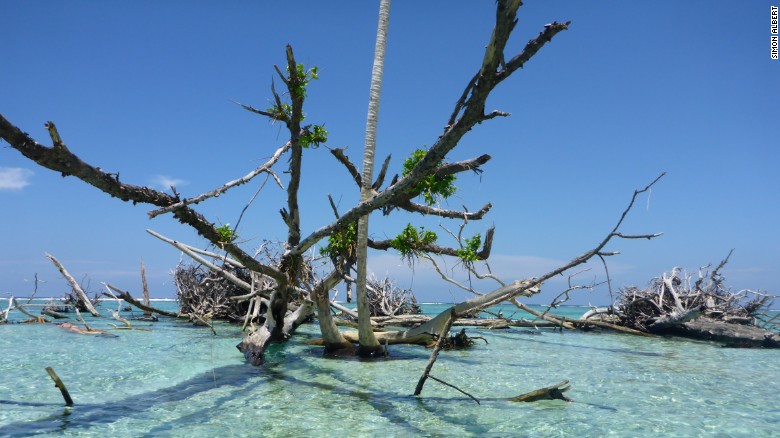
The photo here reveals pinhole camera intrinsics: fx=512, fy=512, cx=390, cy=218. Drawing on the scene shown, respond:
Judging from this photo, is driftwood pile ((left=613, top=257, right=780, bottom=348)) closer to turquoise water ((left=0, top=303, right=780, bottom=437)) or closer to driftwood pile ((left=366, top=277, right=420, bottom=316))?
turquoise water ((left=0, top=303, right=780, bottom=437))

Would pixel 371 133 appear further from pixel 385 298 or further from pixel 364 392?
pixel 385 298

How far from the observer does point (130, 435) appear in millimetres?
6121

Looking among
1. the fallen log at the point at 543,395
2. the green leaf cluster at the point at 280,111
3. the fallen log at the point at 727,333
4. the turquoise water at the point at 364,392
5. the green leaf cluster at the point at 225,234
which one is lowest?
the turquoise water at the point at 364,392

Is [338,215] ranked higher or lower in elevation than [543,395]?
higher

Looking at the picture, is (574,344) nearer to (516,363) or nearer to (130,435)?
(516,363)

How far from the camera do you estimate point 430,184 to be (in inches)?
468

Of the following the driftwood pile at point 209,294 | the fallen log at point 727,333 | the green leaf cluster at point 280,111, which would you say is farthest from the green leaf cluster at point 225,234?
the fallen log at point 727,333

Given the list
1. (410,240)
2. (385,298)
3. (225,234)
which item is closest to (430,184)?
(410,240)

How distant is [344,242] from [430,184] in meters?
2.41

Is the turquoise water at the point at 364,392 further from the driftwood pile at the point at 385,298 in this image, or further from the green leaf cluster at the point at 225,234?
the driftwood pile at the point at 385,298

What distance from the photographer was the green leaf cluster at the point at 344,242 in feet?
38.9

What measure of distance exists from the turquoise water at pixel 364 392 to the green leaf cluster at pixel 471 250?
254 cm

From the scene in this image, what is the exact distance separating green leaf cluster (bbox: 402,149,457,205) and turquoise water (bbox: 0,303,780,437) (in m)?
3.92

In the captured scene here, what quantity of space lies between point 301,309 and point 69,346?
623cm
